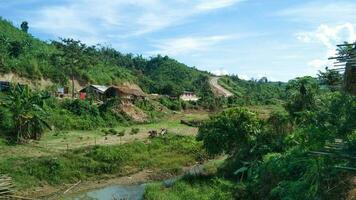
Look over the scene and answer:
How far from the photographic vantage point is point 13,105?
36.1 m

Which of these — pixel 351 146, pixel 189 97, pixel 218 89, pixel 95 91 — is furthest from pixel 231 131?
pixel 218 89

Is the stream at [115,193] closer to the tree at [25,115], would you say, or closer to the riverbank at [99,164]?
the riverbank at [99,164]

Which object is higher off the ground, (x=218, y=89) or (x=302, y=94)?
(x=218, y=89)

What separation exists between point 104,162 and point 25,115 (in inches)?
283

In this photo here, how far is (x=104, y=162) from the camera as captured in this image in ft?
115

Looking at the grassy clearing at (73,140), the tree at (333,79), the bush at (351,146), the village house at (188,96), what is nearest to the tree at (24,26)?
the village house at (188,96)

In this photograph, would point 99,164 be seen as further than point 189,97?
No

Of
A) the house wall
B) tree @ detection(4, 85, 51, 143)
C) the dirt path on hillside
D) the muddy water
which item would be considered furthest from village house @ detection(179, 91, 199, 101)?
the muddy water

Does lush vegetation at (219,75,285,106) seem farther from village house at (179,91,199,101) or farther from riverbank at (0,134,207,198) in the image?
riverbank at (0,134,207,198)

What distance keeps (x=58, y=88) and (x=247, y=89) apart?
64.4 m

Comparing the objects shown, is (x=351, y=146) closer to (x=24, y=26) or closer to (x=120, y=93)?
(x=120, y=93)

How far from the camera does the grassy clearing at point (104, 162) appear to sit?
3046 cm

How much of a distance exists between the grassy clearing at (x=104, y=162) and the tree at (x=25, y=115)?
446 centimetres

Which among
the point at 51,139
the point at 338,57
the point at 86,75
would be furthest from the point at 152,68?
the point at 338,57
